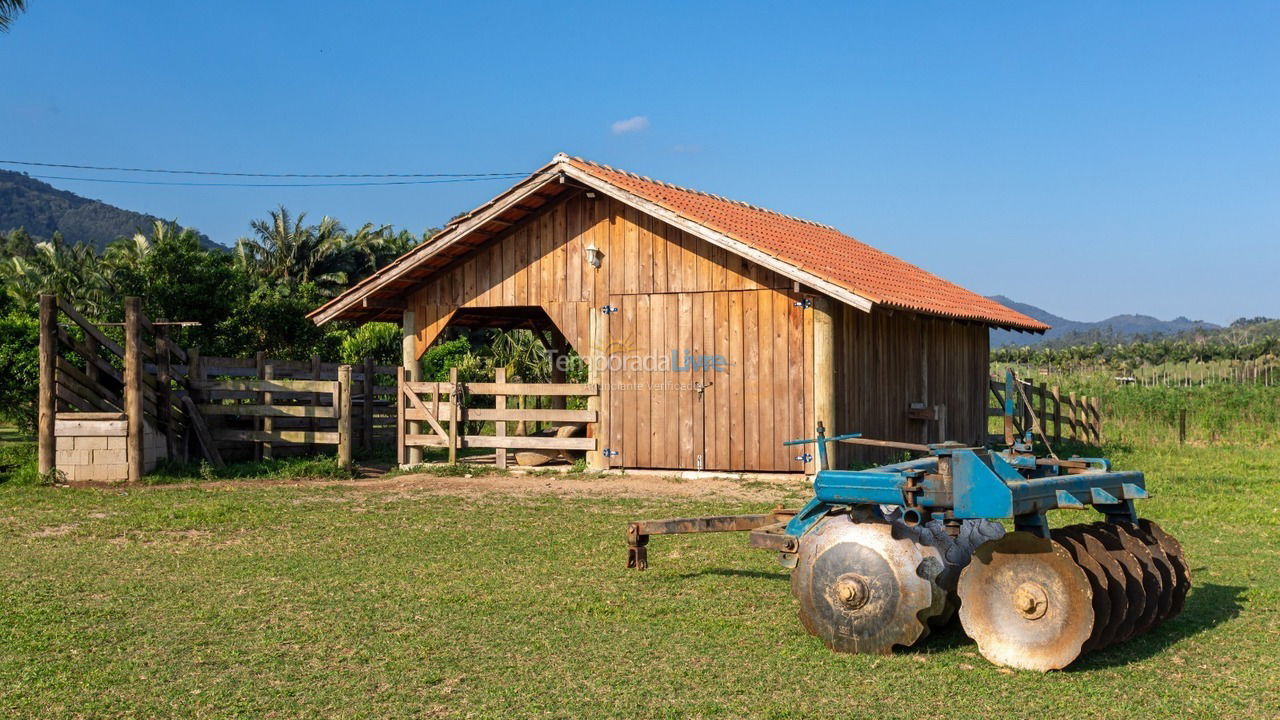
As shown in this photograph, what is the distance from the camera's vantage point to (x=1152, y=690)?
19.6 ft

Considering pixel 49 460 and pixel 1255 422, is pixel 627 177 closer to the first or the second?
pixel 49 460

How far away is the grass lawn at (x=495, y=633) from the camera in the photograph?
590 centimetres

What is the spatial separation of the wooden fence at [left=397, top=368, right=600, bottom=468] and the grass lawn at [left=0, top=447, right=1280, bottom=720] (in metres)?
4.99

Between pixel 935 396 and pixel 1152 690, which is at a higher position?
pixel 935 396

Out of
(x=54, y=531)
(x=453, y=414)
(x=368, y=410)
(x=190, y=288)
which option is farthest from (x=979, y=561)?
(x=190, y=288)

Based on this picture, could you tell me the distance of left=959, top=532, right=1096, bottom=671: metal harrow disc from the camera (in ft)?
20.1

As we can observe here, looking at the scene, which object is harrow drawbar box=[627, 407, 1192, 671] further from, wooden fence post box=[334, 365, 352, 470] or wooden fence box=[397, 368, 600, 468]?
wooden fence post box=[334, 365, 352, 470]

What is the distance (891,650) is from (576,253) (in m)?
11.9

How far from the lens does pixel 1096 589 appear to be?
20.3 ft

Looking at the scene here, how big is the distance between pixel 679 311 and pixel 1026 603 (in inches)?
442

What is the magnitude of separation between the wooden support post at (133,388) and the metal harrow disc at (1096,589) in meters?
13.4

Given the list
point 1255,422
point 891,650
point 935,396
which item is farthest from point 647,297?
point 1255,422

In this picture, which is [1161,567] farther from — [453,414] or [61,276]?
[61,276]

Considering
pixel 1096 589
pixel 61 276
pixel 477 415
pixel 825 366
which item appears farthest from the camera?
pixel 61 276
